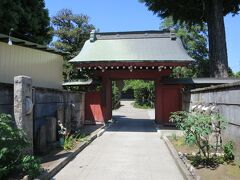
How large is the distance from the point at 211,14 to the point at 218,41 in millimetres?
1983

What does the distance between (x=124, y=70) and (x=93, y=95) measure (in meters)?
2.62

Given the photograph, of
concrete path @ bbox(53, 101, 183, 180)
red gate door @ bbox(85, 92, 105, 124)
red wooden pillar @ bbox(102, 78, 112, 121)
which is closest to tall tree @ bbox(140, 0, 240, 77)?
red wooden pillar @ bbox(102, 78, 112, 121)

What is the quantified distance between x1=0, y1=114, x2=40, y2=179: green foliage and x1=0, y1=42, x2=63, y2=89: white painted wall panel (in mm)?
5189

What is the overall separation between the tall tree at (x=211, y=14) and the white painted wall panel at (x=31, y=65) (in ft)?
38.2

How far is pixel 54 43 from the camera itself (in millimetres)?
36594

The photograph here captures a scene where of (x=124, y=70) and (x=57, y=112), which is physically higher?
(x=124, y=70)

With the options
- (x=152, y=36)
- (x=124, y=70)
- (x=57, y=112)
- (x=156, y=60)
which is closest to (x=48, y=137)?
(x=57, y=112)

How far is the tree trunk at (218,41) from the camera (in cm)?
2545

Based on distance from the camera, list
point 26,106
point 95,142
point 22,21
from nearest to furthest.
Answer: point 26,106 → point 95,142 → point 22,21

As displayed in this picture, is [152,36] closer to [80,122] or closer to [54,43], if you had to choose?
[80,122]

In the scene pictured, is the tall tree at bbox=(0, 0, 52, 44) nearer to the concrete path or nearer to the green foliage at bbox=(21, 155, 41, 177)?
the concrete path

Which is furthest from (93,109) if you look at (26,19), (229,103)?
(229,103)

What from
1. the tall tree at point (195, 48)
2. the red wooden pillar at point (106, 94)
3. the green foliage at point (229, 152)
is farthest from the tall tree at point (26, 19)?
the tall tree at point (195, 48)

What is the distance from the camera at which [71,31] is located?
36.8 meters
